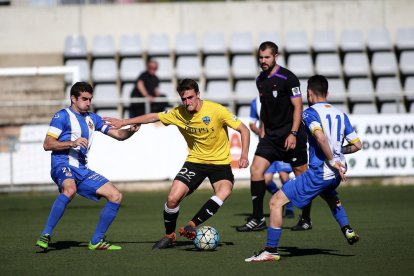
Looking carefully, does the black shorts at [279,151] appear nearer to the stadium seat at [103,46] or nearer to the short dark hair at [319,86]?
the short dark hair at [319,86]

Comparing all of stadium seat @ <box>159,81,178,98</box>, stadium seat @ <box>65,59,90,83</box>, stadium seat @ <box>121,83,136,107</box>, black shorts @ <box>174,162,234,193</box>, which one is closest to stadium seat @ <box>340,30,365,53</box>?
stadium seat @ <box>159,81,178,98</box>

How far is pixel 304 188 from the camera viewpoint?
796 centimetres

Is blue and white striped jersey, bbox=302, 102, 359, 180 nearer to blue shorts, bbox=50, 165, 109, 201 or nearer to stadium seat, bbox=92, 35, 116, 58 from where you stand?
blue shorts, bbox=50, 165, 109, 201

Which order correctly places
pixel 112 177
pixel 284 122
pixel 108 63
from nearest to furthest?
pixel 284 122, pixel 112 177, pixel 108 63

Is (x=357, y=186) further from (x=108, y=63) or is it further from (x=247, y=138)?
(x=247, y=138)

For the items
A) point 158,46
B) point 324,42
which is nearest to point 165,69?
point 158,46

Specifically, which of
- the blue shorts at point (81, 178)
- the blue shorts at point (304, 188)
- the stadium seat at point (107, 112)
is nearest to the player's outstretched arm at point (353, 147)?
the blue shorts at point (304, 188)

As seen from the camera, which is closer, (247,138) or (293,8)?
(247,138)

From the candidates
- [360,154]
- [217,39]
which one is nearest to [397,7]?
[217,39]

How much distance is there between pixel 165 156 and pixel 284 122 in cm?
710

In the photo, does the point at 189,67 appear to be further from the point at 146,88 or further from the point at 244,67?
the point at 146,88

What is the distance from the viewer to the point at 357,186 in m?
17.7

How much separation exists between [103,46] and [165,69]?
178cm

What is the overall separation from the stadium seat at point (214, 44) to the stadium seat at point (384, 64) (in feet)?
12.8
